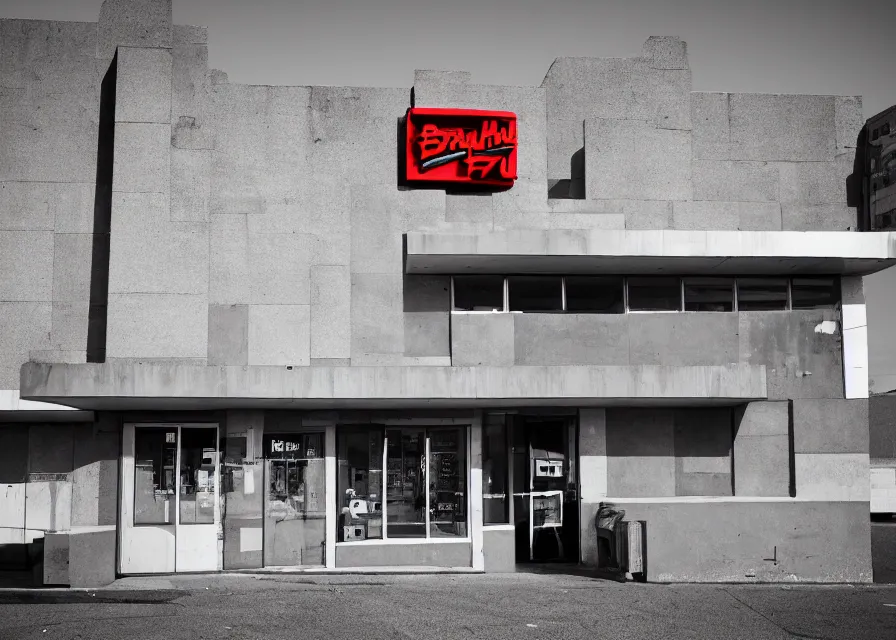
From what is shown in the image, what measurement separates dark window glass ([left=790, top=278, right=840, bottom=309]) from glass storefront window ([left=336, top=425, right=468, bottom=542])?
7280mm

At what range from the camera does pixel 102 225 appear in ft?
65.2

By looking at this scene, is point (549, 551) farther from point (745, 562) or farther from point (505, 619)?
point (505, 619)

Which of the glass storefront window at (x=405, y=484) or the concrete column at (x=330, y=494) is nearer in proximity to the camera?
the concrete column at (x=330, y=494)

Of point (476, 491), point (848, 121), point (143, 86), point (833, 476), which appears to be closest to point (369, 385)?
point (476, 491)

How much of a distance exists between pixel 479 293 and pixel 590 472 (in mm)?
4115

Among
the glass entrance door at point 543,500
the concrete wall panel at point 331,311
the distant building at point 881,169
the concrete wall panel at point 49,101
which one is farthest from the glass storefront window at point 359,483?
the distant building at point 881,169

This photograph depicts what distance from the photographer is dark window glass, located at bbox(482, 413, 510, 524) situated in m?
20.0

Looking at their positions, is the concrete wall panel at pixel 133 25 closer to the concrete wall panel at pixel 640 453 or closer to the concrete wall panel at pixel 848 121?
the concrete wall panel at pixel 640 453

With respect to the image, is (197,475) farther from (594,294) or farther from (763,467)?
(763,467)

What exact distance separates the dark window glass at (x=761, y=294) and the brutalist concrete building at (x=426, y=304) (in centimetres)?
6

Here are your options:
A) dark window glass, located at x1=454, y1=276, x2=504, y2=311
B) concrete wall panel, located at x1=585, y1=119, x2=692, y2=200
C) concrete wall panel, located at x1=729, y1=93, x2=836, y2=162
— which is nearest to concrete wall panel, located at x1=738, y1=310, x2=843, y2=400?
concrete wall panel, located at x1=585, y1=119, x2=692, y2=200

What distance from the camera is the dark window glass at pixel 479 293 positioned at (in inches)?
797

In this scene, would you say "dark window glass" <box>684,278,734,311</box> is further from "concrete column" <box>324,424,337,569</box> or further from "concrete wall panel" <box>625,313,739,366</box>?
"concrete column" <box>324,424,337,569</box>

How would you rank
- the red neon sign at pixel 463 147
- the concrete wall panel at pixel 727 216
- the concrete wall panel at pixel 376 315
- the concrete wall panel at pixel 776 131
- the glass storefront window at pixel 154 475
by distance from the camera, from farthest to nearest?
the concrete wall panel at pixel 776 131
the concrete wall panel at pixel 727 216
the red neon sign at pixel 463 147
the concrete wall panel at pixel 376 315
the glass storefront window at pixel 154 475
